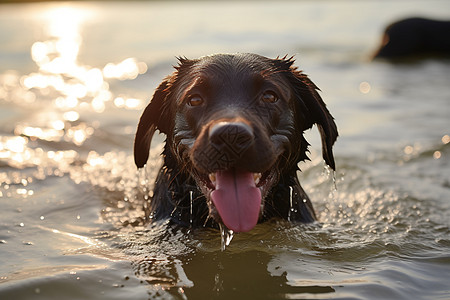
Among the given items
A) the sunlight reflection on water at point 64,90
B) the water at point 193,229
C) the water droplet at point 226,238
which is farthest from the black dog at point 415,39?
the water droplet at point 226,238

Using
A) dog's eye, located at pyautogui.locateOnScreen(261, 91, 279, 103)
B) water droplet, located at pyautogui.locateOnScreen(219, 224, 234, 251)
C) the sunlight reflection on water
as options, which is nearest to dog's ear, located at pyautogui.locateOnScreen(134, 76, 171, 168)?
dog's eye, located at pyautogui.locateOnScreen(261, 91, 279, 103)

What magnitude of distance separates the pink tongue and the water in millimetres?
437

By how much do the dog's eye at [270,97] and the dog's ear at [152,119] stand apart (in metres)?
0.95

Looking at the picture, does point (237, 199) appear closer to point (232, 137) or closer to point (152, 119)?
point (232, 137)

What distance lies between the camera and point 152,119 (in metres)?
5.27

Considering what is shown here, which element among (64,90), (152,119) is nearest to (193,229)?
(152,119)

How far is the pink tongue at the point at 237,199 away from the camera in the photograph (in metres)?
4.03

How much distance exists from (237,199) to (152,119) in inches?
60.4

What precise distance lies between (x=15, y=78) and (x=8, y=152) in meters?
5.47

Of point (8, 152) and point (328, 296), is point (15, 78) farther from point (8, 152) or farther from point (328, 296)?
point (328, 296)

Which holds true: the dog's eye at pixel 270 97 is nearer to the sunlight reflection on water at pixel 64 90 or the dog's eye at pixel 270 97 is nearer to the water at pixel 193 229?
the water at pixel 193 229

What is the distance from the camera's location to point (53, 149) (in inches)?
319

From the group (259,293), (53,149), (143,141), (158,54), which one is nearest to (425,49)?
(158,54)

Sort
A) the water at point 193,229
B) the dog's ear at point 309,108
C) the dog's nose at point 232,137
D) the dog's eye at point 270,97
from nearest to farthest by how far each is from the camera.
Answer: the dog's nose at point 232,137 → the water at point 193,229 → the dog's eye at point 270,97 → the dog's ear at point 309,108
